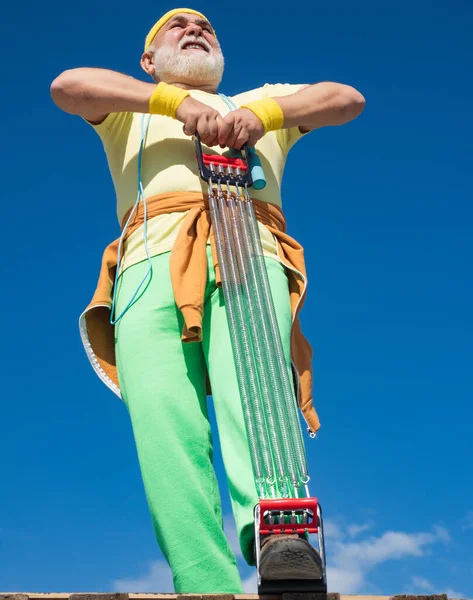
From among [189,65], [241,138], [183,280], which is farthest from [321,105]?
[183,280]

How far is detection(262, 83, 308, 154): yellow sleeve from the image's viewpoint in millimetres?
4699

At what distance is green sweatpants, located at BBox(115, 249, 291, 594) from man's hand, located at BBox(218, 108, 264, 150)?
23.8 inches

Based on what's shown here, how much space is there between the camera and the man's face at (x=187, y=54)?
187 inches

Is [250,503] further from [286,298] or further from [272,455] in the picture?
[286,298]

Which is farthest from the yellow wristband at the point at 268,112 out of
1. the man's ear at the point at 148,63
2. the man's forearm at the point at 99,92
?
the man's ear at the point at 148,63

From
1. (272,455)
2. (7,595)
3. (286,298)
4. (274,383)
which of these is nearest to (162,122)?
(286,298)

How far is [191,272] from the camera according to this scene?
386 centimetres

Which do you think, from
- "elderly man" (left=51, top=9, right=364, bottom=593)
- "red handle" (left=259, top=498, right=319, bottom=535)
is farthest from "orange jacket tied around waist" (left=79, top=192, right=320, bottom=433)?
"red handle" (left=259, top=498, right=319, bottom=535)

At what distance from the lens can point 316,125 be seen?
4566 mm

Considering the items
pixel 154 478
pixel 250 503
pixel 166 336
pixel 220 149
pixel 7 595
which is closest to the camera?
pixel 7 595

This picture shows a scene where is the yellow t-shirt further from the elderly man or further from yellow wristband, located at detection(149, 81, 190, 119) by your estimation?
yellow wristband, located at detection(149, 81, 190, 119)

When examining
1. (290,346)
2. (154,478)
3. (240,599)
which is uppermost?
(290,346)

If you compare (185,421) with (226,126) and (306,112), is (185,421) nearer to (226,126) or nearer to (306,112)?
(226,126)

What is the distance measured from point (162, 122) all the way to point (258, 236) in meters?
0.87
